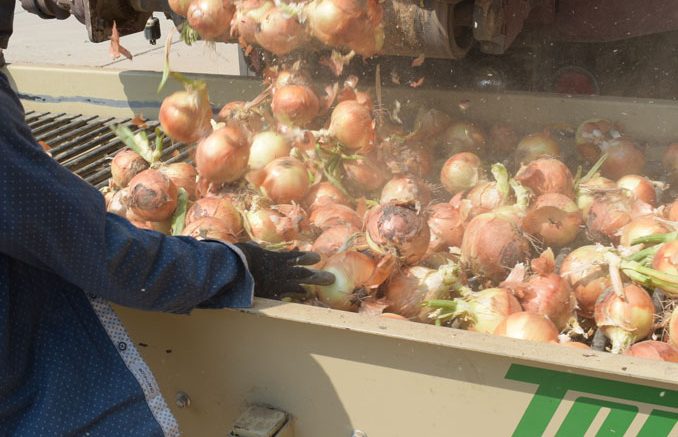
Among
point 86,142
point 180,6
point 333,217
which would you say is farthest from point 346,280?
point 86,142

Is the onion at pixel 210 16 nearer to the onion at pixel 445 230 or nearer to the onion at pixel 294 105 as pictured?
the onion at pixel 294 105

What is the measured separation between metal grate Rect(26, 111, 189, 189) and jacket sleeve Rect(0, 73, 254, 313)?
124cm

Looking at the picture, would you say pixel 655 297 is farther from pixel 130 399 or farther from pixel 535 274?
pixel 130 399

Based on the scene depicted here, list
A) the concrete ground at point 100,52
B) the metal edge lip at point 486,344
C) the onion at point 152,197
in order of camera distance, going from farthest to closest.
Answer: the concrete ground at point 100,52 → the onion at point 152,197 → the metal edge lip at point 486,344

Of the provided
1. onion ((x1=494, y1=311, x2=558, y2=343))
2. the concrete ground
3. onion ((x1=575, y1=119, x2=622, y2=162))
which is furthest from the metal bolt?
the concrete ground

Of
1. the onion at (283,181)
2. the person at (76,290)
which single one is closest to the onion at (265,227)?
the onion at (283,181)

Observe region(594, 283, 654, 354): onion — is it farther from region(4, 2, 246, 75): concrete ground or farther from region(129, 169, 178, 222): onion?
region(4, 2, 246, 75): concrete ground

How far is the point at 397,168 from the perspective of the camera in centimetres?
236

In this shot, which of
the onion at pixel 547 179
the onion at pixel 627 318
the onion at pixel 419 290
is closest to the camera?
the onion at pixel 627 318

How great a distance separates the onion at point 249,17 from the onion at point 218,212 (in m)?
0.67

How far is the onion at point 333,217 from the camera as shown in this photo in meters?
1.95

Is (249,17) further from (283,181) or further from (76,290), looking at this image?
(76,290)

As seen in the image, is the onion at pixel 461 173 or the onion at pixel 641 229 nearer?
the onion at pixel 641 229

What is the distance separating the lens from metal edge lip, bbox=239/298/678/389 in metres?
1.13
